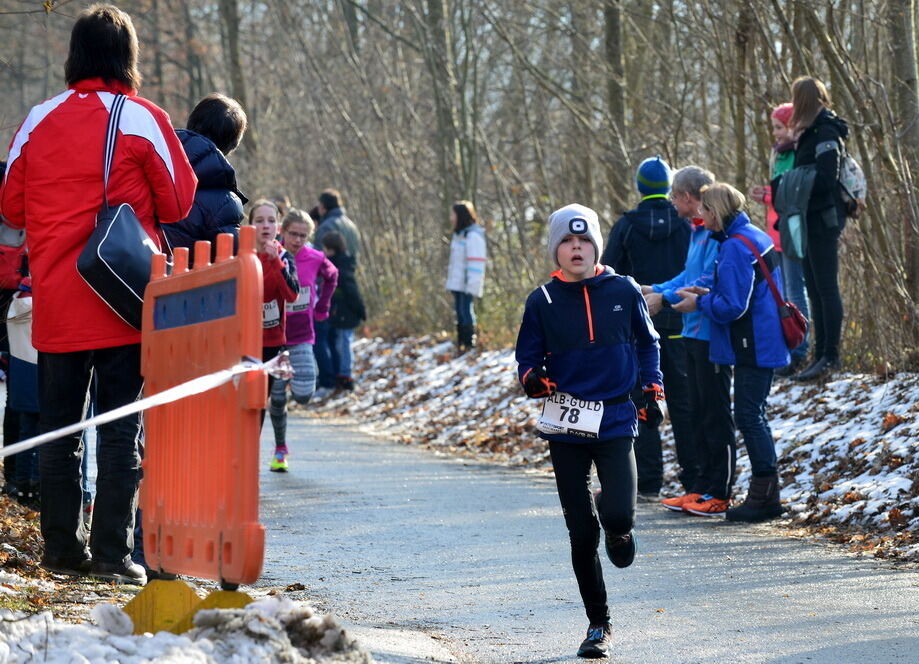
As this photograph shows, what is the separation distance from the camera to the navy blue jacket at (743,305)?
30.1 ft

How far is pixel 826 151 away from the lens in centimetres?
1197

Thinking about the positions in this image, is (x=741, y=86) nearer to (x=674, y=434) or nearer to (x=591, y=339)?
(x=674, y=434)

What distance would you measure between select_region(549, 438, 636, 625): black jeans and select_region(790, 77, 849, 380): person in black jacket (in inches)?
258

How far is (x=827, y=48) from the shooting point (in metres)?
12.0

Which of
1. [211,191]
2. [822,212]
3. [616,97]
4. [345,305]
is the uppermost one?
[616,97]

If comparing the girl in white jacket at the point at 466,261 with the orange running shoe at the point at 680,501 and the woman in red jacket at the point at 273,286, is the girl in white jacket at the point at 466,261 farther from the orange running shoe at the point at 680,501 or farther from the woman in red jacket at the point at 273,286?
the woman in red jacket at the point at 273,286

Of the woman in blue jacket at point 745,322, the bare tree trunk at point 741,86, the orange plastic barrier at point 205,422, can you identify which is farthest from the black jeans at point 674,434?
the orange plastic barrier at point 205,422

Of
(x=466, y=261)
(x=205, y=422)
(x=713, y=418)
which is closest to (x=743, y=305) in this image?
(x=713, y=418)

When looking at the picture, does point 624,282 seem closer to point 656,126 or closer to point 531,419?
point 531,419

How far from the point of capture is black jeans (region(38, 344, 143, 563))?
6164 mm

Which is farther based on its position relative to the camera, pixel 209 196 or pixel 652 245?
pixel 652 245

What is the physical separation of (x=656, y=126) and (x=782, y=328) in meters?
8.43

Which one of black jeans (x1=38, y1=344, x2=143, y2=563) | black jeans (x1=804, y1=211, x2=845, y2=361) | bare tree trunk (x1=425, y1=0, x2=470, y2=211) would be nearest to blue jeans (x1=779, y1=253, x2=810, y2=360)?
black jeans (x1=804, y1=211, x2=845, y2=361)

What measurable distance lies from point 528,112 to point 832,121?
40.5 feet
